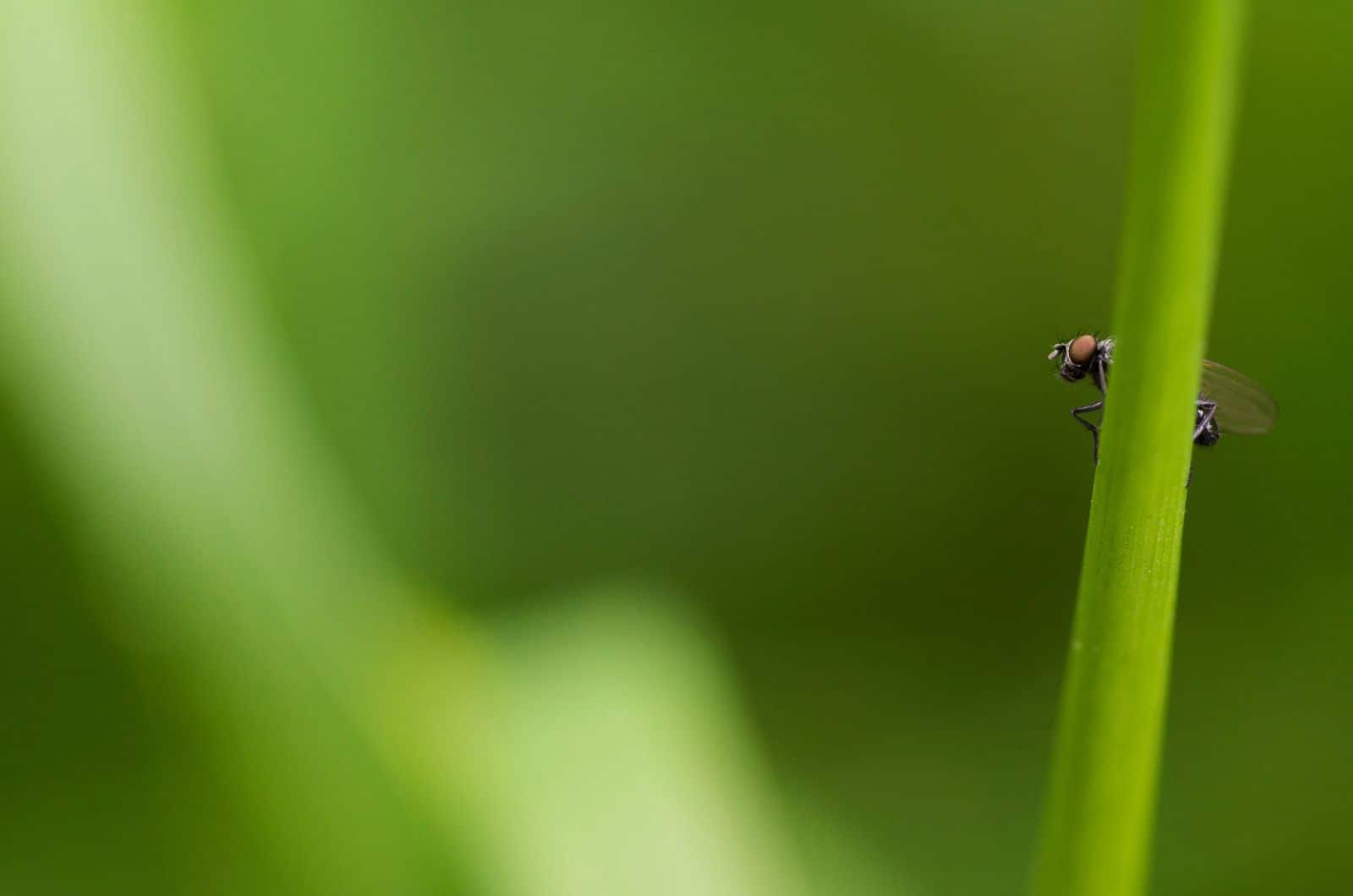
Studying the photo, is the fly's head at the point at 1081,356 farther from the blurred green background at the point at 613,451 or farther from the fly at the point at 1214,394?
the blurred green background at the point at 613,451

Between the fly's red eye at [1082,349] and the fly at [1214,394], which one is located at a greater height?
Answer: the fly's red eye at [1082,349]

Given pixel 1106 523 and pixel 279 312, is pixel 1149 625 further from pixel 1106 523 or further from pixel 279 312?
pixel 279 312

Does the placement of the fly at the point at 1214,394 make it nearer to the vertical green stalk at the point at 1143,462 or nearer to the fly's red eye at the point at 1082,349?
the fly's red eye at the point at 1082,349

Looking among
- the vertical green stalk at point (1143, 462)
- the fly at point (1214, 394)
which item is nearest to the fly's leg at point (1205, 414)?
the fly at point (1214, 394)

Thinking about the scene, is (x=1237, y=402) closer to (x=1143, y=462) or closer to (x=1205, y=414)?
(x=1205, y=414)

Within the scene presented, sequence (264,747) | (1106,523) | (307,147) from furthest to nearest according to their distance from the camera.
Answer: (307,147)
(264,747)
(1106,523)

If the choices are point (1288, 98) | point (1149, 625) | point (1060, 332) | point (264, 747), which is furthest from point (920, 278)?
point (1149, 625)

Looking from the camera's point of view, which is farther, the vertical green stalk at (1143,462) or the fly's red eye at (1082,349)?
the fly's red eye at (1082,349)

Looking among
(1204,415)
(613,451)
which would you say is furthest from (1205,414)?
(613,451)
